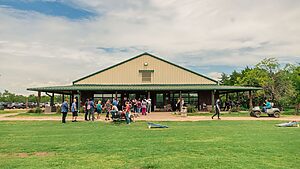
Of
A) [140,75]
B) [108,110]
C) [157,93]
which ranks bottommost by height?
[108,110]

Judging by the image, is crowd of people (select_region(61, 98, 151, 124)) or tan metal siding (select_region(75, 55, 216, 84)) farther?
tan metal siding (select_region(75, 55, 216, 84))

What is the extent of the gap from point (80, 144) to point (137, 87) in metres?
23.9

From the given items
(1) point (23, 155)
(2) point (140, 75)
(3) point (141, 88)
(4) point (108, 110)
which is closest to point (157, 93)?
(2) point (140, 75)

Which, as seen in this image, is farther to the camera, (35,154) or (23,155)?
(35,154)

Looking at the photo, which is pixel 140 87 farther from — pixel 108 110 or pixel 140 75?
pixel 108 110

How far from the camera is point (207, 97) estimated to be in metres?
35.8

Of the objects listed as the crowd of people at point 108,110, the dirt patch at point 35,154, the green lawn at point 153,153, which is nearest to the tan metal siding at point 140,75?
the crowd of people at point 108,110

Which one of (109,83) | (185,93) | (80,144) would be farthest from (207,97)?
(80,144)

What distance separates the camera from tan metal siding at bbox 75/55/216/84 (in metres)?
36.3

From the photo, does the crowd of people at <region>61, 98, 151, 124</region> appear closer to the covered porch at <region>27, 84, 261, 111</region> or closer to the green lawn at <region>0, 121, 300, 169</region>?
the covered porch at <region>27, 84, 261, 111</region>

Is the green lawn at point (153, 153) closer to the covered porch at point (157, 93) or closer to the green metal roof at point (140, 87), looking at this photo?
the green metal roof at point (140, 87)

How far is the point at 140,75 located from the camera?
36.5 metres

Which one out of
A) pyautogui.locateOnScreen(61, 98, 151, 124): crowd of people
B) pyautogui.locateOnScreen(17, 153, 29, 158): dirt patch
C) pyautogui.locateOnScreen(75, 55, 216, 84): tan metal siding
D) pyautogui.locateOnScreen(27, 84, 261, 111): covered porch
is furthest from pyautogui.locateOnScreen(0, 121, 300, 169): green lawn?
pyautogui.locateOnScreen(75, 55, 216, 84): tan metal siding

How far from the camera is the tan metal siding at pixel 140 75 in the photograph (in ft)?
119
